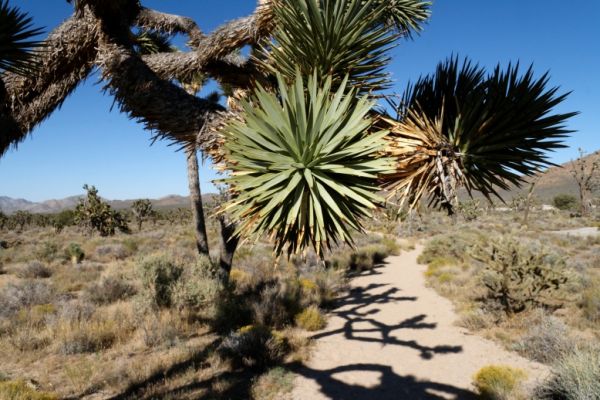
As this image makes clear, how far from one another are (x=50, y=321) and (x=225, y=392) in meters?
5.03

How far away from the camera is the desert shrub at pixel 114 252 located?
53.5 feet

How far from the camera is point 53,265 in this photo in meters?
14.0

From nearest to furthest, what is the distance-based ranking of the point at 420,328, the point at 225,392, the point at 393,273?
the point at 225,392 < the point at 420,328 < the point at 393,273

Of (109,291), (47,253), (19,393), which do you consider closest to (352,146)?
(19,393)

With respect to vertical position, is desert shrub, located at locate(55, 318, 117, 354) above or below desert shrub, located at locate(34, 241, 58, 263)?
below

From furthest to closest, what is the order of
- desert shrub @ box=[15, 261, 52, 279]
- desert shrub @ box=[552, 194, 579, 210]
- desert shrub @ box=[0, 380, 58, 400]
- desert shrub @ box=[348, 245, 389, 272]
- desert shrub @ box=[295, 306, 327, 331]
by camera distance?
1. desert shrub @ box=[552, 194, 579, 210]
2. desert shrub @ box=[348, 245, 389, 272]
3. desert shrub @ box=[15, 261, 52, 279]
4. desert shrub @ box=[295, 306, 327, 331]
5. desert shrub @ box=[0, 380, 58, 400]

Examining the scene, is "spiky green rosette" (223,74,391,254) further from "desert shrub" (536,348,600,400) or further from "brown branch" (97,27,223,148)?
"desert shrub" (536,348,600,400)

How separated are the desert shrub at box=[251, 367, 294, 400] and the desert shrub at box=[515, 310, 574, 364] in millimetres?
4693

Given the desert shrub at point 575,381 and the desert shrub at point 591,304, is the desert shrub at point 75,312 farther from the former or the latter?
the desert shrub at point 591,304

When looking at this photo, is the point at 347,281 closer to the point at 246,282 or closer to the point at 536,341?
the point at 246,282

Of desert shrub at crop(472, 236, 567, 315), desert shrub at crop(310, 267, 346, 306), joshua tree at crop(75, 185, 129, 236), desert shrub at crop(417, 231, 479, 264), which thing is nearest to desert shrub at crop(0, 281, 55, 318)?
desert shrub at crop(310, 267, 346, 306)

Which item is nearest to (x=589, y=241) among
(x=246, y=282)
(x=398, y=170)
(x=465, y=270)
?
(x=465, y=270)

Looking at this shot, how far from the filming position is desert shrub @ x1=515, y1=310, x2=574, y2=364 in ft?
19.5

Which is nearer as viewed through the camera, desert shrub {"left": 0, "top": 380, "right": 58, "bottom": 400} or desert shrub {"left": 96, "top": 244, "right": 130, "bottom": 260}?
desert shrub {"left": 0, "top": 380, "right": 58, "bottom": 400}
